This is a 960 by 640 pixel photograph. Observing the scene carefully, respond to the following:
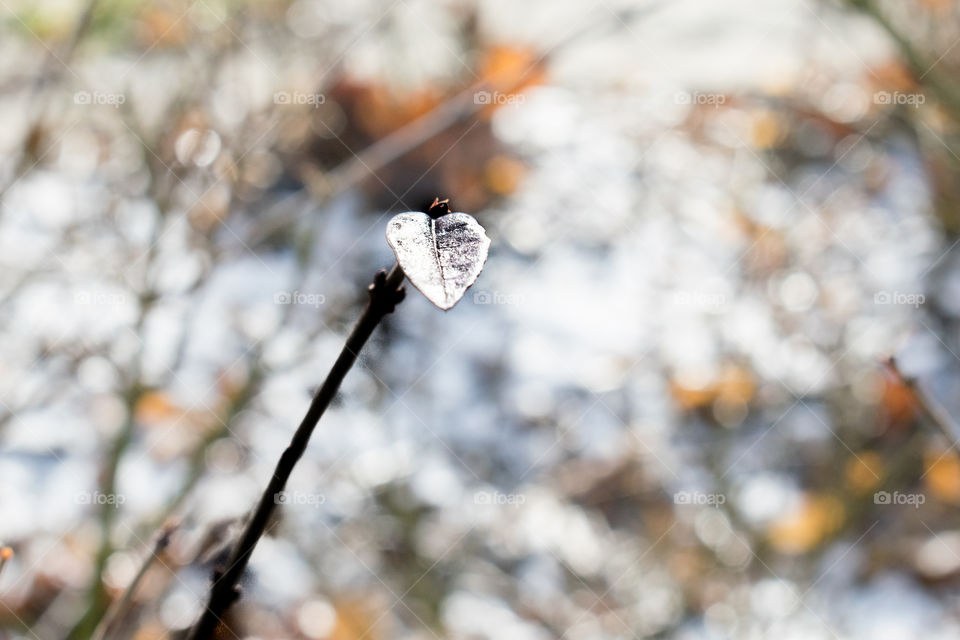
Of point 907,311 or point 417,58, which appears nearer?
point 907,311

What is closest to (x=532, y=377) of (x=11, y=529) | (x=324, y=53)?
(x=324, y=53)

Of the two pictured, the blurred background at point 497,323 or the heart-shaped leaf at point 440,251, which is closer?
the heart-shaped leaf at point 440,251

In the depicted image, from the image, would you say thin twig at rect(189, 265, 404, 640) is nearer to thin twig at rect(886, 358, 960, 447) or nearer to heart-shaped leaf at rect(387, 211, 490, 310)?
heart-shaped leaf at rect(387, 211, 490, 310)

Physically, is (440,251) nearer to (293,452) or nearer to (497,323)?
(293,452)

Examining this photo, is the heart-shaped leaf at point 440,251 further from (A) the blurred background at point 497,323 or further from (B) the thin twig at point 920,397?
(A) the blurred background at point 497,323

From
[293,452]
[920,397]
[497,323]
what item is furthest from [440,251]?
[497,323]

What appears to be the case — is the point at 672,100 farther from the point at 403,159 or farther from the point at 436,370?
the point at 436,370

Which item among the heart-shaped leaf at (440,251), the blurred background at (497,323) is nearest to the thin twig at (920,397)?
the heart-shaped leaf at (440,251)
